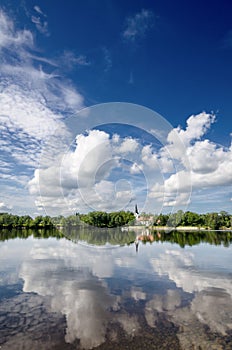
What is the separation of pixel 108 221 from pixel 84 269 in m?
149

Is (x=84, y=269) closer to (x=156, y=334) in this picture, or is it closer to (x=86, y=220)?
(x=156, y=334)

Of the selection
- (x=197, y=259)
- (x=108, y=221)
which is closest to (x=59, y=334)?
(x=197, y=259)

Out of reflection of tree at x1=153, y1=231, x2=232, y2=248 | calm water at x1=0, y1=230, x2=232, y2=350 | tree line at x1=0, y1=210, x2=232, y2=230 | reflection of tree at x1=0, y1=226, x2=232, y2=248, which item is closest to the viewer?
calm water at x1=0, y1=230, x2=232, y2=350

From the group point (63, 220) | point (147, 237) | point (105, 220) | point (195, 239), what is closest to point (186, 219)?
point (105, 220)

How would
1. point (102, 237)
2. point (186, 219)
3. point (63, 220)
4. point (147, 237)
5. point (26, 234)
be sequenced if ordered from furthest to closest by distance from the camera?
point (63, 220) → point (186, 219) → point (26, 234) → point (147, 237) → point (102, 237)

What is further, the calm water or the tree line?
the tree line

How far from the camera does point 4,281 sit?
20.1m

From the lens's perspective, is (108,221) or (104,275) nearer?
(104,275)

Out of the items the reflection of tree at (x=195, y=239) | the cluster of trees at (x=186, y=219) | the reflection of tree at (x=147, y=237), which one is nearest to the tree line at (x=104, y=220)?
the cluster of trees at (x=186, y=219)

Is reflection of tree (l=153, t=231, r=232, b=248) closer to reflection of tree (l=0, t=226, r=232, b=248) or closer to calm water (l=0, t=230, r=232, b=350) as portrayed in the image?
reflection of tree (l=0, t=226, r=232, b=248)

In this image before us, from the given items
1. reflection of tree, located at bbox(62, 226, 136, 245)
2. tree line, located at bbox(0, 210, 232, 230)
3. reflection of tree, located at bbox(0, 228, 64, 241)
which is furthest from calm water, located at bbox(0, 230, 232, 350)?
tree line, located at bbox(0, 210, 232, 230)

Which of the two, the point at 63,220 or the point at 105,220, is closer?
the point at 105,220

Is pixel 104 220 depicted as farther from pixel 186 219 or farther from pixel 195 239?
pixel 195 239

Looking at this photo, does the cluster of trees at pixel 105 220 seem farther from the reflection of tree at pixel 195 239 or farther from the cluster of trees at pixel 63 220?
the reflection of tree at pixel 195 239
